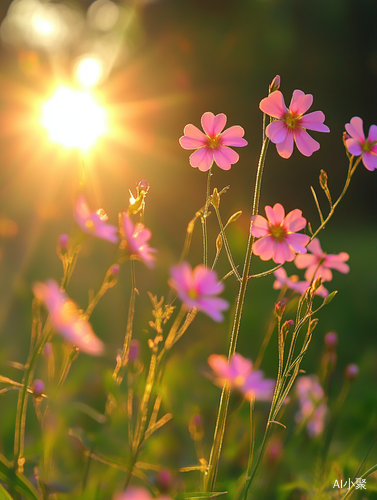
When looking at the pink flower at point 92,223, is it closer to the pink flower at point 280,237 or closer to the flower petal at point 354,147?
the pink flower at point 280,237

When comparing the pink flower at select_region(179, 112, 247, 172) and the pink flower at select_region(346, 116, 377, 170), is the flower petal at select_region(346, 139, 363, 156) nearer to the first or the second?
the pink flower at select_region(346, 116, 377, 170)

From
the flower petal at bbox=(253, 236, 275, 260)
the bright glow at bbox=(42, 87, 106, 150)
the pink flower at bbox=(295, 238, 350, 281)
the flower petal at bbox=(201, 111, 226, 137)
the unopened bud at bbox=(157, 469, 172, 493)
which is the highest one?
the bright glow at bbox=(42, 87, 106, 150)

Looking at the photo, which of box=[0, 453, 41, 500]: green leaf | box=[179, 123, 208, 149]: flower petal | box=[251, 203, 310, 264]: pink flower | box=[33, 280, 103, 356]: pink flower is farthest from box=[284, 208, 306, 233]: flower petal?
box=[0, 453, 41, 500]: green leaf

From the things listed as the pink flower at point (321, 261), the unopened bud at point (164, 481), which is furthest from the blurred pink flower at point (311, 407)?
the unopened bud at point (164, 481)

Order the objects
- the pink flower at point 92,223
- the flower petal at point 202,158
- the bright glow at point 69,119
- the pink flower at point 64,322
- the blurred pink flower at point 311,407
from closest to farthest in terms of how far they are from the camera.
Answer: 1. the pink flower at point 64,322
2. the pink flower at point 92,223
3. the flower petal at point 202,158
4. the blurred pink flower at point 311,407
5. the bright glow at point 69,119

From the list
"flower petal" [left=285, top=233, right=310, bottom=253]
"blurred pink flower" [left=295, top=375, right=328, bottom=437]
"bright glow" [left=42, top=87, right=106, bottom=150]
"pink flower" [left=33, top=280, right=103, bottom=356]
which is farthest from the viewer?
"bright glow" [left=42, top=87, right=106, bottom=150]

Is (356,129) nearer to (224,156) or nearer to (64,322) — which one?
(224,156)

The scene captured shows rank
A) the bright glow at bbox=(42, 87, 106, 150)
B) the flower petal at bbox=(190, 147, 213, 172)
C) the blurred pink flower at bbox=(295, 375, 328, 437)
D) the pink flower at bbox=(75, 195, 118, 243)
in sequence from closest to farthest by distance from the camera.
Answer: the pink flower at bbox=(75, 195, 118, 243), the flower petal at bbox=(190, 147, 213, 172), the blurred pink flower at bbox=(295, 375, 328, 437), the bright glow at bbox=(42, 87, 106, 150)
